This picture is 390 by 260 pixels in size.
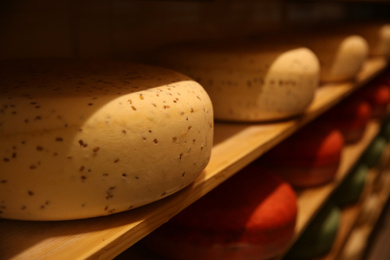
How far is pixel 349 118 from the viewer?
5.22ft

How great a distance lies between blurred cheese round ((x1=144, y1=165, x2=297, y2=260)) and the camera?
756 millimetres

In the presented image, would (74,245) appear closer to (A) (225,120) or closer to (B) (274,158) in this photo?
(A) (225,120)

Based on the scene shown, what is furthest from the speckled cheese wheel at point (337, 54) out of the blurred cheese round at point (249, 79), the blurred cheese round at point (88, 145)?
the blurred cheese round at point (88, 145)

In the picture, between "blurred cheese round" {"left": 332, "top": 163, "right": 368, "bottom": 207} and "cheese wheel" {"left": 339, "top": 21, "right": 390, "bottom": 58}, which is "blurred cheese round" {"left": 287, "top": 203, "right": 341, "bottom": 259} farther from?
"cheese wheel" {"left": 339, "top": 21, "right": 390, "bottom": 58}

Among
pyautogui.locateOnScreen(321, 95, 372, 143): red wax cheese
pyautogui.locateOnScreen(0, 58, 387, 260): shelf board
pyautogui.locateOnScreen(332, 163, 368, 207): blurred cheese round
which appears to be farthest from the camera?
pyautogui.locateOnScreen(332, 163, 368, 207): blurred cheese round

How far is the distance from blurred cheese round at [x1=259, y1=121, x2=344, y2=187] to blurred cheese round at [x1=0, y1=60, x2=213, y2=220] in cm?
72

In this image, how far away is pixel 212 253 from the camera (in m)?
0.75

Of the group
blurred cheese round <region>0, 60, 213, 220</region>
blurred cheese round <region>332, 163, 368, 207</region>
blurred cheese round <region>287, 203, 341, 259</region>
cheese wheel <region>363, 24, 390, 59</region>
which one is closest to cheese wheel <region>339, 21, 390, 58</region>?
cheese wheel <region>363, 24, 390, 59</region>

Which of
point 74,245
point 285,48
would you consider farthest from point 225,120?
point 74,245

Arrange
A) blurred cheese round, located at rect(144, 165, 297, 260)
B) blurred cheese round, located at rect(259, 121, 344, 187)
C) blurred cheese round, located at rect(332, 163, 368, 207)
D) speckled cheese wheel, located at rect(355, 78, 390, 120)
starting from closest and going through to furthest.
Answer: blurred cheese round, located at rect(144, 165, 297, 260)
blurred cheese round, located at rect(259, 121, 344, 187)
blurred cheese round, located at rect(332, 163, 368, 207)
speckled cheese wheel, located at rect(355, 78, 390, 120)

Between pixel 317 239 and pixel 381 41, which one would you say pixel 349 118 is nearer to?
pixel 381 41

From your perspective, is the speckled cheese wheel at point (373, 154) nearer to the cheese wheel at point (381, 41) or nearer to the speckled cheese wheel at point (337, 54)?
the cheese wheel at point (381, 41)

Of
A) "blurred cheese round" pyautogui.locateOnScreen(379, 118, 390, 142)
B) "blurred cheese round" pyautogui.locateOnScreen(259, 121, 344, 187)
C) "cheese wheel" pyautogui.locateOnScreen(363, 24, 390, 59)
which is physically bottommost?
"blurred cheese round" pyautogui.locateOnScreen(379, 118, 390, 142)

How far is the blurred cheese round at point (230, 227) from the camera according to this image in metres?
0.76
